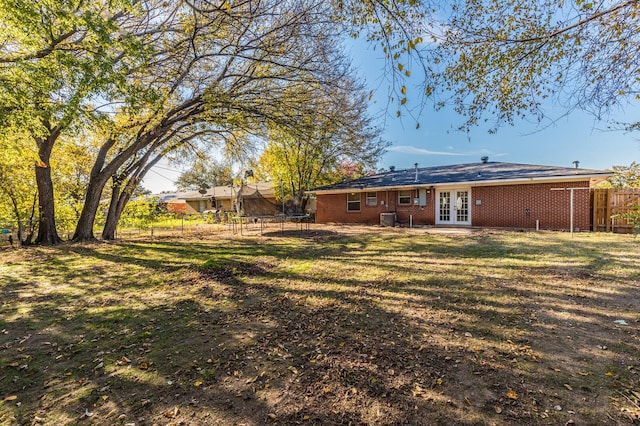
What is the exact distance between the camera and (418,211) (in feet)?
57.4

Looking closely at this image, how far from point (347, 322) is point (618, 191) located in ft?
49.1

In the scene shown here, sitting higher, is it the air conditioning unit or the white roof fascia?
the white roof fascia

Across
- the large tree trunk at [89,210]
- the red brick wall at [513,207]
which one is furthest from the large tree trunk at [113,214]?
the red brick wall at [513,207]

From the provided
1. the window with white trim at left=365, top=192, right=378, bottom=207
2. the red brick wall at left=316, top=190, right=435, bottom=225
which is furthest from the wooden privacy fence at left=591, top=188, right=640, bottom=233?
the window with white trim at left=365, top=192, right=378, bottom=207

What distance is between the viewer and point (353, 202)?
66.7 feet

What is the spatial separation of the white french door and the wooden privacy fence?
16.4ft

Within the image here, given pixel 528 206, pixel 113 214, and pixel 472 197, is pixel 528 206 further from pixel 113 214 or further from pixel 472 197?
pixel 113 214

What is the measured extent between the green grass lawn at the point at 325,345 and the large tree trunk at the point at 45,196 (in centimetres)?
519

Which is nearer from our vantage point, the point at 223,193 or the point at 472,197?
the point at 472,197

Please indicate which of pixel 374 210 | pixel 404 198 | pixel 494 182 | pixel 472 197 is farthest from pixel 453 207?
pixel 374 210

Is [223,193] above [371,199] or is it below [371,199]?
above

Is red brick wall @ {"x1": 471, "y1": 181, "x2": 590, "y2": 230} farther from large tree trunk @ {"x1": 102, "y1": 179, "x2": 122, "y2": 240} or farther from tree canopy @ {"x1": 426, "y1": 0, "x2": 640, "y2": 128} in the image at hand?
large tree trunk @ {"x1": 102, "y1": 179, "x2": 122, "y2": 240}

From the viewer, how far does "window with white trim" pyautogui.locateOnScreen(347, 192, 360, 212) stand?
20094 millimetres

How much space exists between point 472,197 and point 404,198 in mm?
3698
